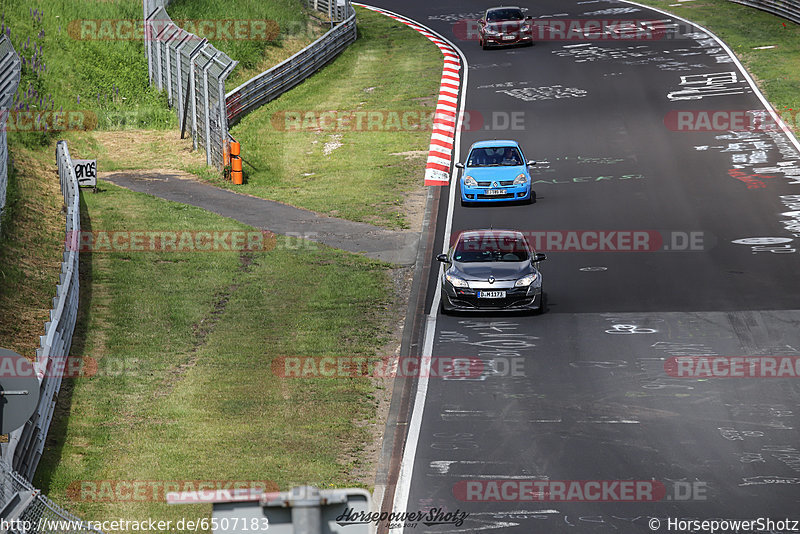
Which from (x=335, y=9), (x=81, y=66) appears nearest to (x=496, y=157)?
(x=81, y=66)

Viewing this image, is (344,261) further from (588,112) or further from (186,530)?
(588,112)

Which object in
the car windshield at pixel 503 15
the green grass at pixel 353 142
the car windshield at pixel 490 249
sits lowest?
the green grass at pixel 353 142

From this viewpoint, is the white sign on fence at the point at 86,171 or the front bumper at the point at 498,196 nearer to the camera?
the white sign on fence at the point at 86,171

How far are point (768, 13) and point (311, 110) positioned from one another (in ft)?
78.5

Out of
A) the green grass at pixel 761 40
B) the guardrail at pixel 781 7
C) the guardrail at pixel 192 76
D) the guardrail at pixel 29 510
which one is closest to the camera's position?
the guardrail at pixel 29 510

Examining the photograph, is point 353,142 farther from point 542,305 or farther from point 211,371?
point 211,371

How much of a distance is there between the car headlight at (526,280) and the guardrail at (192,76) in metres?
14.9

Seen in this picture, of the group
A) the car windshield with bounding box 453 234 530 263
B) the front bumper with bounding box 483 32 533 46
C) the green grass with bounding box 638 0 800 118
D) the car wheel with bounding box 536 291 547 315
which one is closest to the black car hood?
the car windshield with bounding box 453 234 530 263

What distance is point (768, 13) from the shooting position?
51812 mm

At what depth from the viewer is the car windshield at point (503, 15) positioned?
47.5m

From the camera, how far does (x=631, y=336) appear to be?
19062mm

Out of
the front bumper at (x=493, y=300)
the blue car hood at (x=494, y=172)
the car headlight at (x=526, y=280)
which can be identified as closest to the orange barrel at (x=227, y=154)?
the blue car hood at (x=494, y=172)

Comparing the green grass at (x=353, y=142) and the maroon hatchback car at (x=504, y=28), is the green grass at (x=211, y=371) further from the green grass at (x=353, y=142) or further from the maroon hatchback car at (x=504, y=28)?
the maroon hatchback car at (x=504, y=28)

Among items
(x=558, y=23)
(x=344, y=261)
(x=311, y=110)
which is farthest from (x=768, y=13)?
(x=344, y=261)
